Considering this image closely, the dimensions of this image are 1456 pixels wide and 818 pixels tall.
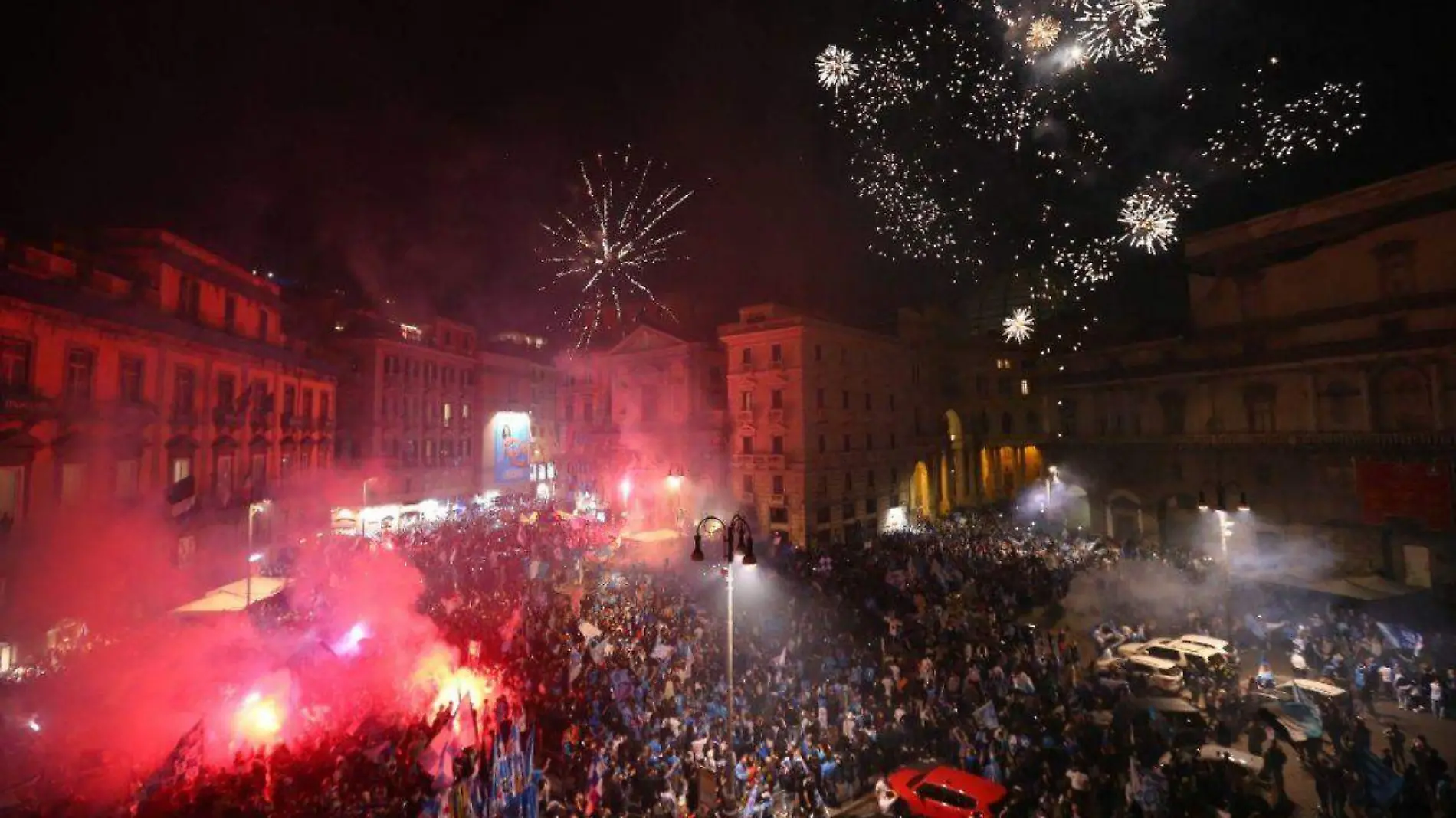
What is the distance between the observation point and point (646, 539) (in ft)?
95.2

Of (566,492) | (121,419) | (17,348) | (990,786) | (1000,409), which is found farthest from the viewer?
(566,492)

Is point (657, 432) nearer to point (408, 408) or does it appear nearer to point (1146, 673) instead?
point (408, 408)

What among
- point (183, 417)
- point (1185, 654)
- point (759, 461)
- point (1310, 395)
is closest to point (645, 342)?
point (759, 461)

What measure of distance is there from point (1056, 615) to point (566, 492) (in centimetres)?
3904

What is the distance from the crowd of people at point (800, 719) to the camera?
11070 millimetres

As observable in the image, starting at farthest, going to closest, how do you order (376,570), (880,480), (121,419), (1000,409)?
(1000,409)
(880,480)
(376,570)
(121,419)

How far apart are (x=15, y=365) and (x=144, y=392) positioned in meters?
4.75

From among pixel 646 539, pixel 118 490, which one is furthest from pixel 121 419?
pixel 646 539

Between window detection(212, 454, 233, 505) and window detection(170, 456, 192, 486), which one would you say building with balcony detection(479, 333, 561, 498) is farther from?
window detection(170, 456, 192, 486)

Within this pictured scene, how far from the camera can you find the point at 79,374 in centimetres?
2042

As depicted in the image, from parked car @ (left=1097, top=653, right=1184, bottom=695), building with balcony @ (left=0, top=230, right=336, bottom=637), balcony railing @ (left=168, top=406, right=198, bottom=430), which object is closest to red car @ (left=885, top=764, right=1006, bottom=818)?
parked car @ (left=1097, top=653, right=1184, bottom=695)

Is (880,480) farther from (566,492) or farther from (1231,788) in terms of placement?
(1231,788)

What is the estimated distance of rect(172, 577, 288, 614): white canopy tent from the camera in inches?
771

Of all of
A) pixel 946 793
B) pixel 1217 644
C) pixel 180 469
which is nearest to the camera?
pixel 946 793
